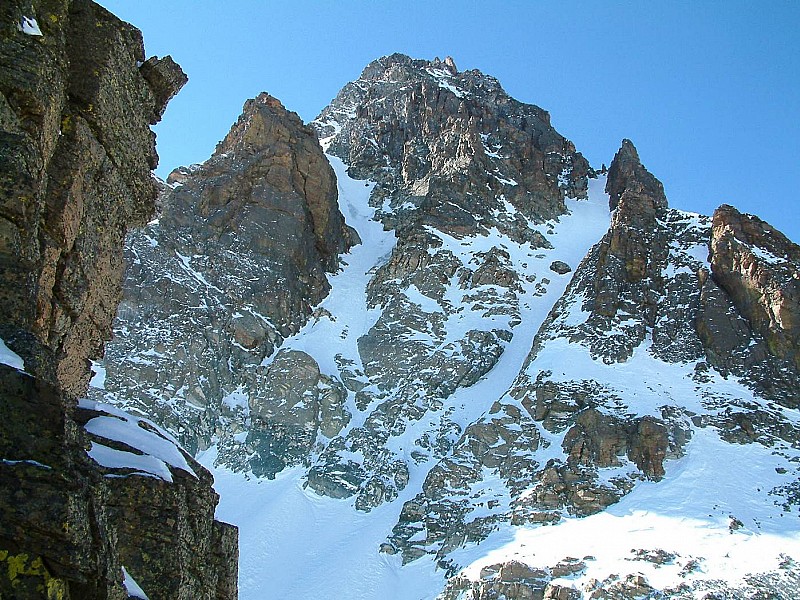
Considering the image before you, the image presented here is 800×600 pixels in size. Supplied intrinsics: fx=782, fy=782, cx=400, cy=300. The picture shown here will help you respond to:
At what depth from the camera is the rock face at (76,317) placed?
5414 millimetres

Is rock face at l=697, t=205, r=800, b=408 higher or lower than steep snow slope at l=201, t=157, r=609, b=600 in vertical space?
higher

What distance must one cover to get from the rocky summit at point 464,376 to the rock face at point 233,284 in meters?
0.23

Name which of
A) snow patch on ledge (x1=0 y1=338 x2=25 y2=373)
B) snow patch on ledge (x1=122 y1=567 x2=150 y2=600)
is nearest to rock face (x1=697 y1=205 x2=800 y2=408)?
snow patch on ledge (x1=122 y1=567 x2=150 y2=600)

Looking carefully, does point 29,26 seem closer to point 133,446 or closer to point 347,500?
point 133,446

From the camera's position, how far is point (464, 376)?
216 ft

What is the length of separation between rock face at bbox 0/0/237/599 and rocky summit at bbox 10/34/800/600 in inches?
1230

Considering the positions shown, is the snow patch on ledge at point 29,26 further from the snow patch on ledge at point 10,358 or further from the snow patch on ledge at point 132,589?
the snow patch on ledge at point 132,589

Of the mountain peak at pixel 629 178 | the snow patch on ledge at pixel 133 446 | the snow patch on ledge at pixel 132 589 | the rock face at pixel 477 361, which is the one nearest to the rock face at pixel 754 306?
the rock face at pixel 477 361

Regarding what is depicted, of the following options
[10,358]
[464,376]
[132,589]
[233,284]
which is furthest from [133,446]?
[233,284]

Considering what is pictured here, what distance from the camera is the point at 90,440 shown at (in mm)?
7945

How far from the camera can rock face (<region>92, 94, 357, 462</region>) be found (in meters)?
60.2

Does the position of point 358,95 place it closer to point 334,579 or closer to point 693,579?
point 334,579

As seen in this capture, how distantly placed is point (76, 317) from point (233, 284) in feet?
202

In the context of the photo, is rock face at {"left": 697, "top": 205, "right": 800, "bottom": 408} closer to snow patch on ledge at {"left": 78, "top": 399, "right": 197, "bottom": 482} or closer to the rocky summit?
the rocky summit
